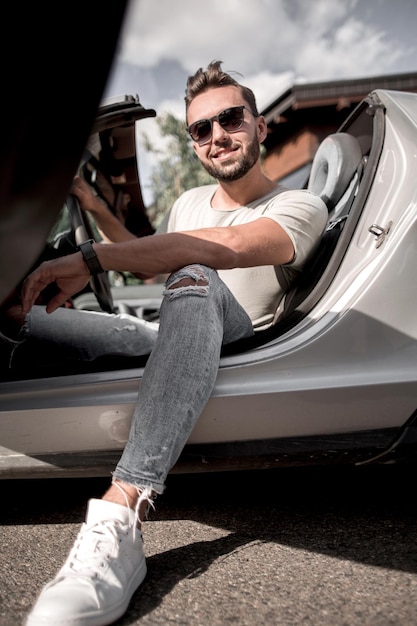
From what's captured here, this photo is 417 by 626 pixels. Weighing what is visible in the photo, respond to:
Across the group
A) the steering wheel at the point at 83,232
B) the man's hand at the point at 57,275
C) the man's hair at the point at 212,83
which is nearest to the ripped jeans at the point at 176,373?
the man's hand at the point at 57,275

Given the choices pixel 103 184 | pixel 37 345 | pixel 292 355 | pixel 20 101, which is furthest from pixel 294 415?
pixel 103 184

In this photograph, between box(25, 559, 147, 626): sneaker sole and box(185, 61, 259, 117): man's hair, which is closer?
box(25, 559, 147, 626): sneaker sole

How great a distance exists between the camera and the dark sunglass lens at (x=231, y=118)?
1.78m

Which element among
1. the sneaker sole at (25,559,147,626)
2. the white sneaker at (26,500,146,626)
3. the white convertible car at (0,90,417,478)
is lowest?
the sneaker sole at (25,559,147,626)

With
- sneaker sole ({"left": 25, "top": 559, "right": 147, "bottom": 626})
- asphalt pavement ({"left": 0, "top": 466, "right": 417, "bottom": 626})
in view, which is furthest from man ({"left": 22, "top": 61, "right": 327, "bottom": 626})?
asphalt pavement ({"left": 0, "top": 466, "right": 417, "bottom": 626})

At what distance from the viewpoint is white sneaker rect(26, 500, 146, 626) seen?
977mm

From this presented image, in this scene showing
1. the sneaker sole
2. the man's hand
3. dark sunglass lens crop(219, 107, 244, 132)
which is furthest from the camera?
dark sunglass lens crop(219, 107, 244, 132)

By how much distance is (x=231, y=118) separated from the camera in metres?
1.79

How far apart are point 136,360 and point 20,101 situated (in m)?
0.86

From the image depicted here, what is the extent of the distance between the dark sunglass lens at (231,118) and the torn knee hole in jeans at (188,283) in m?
0.64

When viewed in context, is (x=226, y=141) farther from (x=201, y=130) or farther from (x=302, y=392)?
(x=302, y=392)

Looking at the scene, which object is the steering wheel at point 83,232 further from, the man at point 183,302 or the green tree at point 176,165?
the green tree at point 176,165

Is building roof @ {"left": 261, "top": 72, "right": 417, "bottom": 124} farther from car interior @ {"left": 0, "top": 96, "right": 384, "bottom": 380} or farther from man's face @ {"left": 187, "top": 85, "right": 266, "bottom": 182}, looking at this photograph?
man's face @ {"left": 187, "top": 85, "right": 266, "bottom": 182}

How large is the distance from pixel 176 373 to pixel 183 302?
0.56 feet
